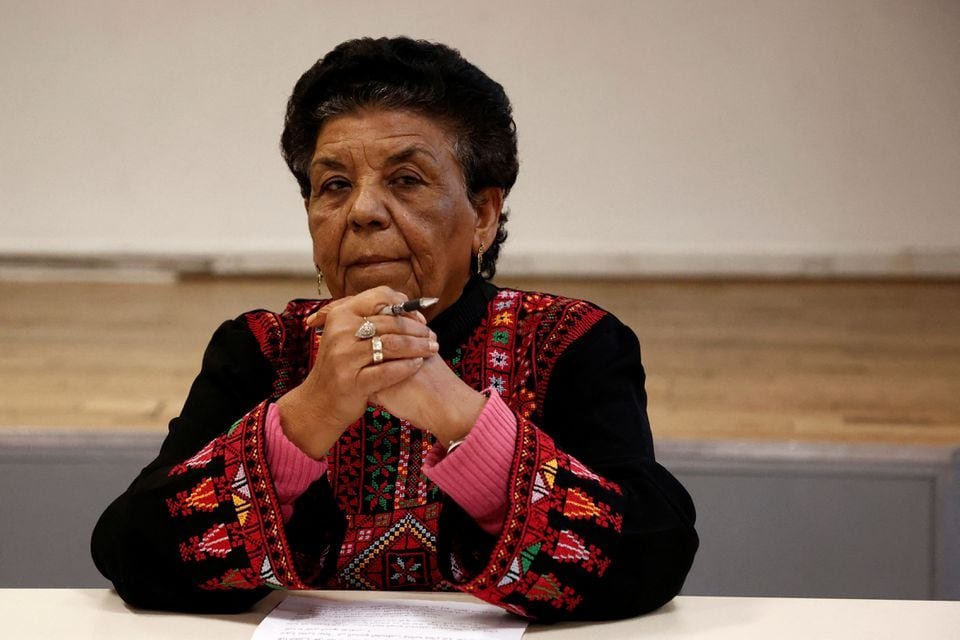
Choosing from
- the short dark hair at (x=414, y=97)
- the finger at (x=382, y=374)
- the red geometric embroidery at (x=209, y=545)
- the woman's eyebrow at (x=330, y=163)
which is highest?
the short dark hair at (x=414, y=97)

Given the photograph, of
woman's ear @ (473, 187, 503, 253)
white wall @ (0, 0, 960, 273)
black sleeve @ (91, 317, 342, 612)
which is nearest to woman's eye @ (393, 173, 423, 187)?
woman's ear @ (473, 187, 503, 253)

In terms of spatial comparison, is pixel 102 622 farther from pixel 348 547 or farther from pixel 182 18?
pixel 182 18

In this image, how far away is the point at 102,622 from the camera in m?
1.25

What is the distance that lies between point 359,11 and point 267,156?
83 cm

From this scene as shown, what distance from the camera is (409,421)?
4.45ft

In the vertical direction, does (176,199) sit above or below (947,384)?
above

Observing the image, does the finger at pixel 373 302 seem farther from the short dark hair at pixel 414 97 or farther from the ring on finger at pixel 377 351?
the short dark hair at pixel 414 97

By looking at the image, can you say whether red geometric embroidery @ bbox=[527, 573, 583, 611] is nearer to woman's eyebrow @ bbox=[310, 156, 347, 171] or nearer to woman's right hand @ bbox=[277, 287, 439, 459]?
woman's right hand @ bbox=[277, 287, 439, 459]

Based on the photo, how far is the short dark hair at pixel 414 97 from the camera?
61.7 inches

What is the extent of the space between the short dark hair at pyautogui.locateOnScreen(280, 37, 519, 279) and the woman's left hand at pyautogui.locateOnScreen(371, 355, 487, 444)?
0.35 meters

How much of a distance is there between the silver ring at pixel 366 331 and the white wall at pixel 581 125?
491 centimetres

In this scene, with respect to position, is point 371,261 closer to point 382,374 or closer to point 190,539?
point 382,374

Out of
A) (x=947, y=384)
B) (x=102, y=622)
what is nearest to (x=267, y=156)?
(x=947, y=384)

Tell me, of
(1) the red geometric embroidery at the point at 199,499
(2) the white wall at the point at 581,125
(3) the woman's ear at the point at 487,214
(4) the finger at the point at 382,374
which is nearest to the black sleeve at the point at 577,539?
(4) the finger at the point at 382,374
